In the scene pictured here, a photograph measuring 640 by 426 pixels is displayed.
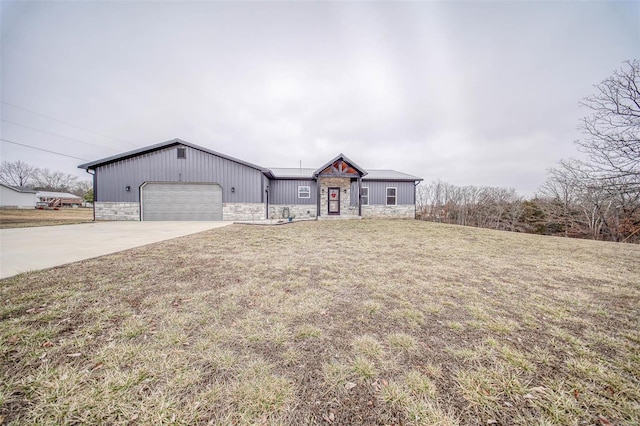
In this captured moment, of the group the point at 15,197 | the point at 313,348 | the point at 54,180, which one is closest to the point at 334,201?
the point at 313,348

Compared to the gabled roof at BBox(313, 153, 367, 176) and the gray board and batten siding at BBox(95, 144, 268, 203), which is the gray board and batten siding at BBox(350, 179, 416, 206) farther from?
the gray board and batten siding at BBox(95, 144, 268, 203)

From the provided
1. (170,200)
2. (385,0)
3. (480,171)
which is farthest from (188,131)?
(480,171)

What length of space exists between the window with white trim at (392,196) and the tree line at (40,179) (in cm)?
4932

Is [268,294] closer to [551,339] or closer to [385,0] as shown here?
[551,339]

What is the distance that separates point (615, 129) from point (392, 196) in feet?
40.3

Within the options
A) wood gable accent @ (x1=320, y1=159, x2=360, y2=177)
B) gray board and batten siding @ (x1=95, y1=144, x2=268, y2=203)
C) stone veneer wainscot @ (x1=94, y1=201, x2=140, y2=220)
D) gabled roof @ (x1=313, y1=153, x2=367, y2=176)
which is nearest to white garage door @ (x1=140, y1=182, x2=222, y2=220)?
gray board and batten siding @ (x1=95, y1=144, x2=268, y2=203)

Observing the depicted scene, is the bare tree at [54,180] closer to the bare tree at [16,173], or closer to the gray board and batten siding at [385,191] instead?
the bare tree at [16,173]

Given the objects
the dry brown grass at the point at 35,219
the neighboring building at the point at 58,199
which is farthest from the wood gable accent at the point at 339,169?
the neighboring building at the point at 58,199

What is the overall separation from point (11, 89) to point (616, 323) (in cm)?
4588

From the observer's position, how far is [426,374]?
163 centimetres

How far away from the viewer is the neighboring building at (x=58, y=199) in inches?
1641

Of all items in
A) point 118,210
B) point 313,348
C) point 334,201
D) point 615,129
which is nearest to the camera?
point 313,348

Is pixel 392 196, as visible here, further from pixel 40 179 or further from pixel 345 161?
pixel 40 179

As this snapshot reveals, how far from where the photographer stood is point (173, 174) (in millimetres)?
13773
